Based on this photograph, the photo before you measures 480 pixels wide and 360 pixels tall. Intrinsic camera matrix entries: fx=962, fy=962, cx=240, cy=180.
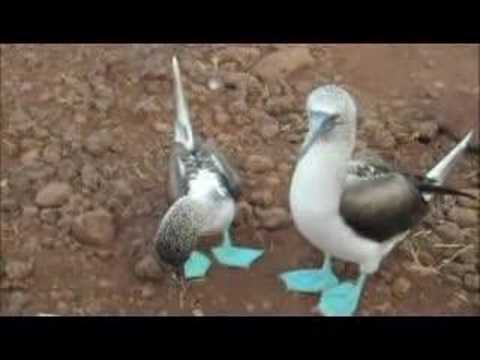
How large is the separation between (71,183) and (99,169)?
187mm

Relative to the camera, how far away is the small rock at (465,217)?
488 cm

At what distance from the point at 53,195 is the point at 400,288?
1817 millimetres

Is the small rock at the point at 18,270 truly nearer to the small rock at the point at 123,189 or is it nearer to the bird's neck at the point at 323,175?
the small rock at the point at 123,189

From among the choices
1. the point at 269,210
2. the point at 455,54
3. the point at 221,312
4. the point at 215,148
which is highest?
the point at 455,54

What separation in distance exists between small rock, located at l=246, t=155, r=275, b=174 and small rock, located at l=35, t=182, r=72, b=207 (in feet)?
3.16

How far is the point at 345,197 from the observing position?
4133 millimetres

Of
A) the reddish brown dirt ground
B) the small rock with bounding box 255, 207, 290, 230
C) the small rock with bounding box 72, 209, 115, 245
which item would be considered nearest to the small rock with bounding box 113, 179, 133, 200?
the reddish brown dirt ground

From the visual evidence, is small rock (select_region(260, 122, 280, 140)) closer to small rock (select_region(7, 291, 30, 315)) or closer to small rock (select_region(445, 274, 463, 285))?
small rock (select_region(445, 274, 463, 285))

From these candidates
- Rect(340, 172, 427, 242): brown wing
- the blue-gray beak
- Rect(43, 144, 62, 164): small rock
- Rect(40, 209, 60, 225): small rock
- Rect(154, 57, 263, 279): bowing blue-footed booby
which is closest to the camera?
the blue-gray beak

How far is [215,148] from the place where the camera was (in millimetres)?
5043

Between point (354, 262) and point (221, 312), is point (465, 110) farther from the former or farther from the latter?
point (221, 312)

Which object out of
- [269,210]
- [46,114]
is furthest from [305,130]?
[46,114]

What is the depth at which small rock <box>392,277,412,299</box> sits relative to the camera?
14.9ft

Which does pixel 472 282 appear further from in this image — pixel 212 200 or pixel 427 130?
pixel 212 200
